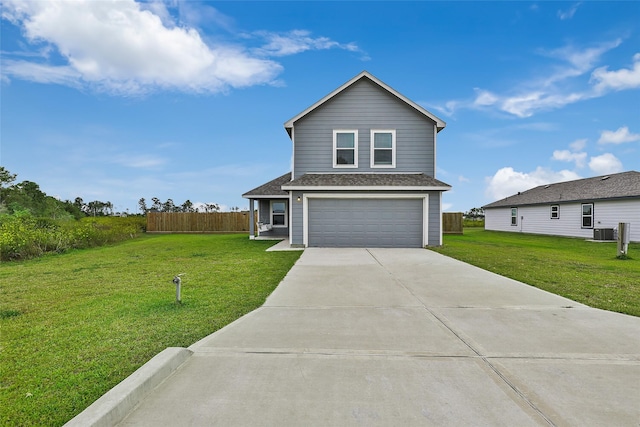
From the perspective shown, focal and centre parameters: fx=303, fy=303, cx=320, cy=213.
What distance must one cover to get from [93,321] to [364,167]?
37.5 feet

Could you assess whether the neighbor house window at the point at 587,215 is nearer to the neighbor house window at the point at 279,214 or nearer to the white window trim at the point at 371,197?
the white window trim at the point at 371,197

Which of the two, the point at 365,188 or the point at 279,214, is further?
the point at 279,214

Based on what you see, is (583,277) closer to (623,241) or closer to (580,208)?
(623,241)

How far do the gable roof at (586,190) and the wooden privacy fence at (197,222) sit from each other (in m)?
22.8

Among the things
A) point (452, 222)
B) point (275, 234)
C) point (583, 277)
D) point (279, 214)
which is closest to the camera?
point (583, 277)

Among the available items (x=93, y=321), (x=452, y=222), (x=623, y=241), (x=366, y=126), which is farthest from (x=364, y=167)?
(x=452, y=222)

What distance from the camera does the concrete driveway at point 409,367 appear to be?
215 cm

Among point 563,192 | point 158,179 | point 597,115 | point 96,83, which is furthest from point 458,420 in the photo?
point 563,192

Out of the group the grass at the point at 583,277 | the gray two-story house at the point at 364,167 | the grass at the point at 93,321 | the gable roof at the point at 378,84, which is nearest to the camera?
the grass at the point at 93,321

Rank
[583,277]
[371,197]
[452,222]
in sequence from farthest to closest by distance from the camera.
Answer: [452,222], [371,197], [583,277]

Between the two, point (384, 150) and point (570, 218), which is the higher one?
point (384, 150)

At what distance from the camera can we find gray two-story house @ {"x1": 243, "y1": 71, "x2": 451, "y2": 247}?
42.0 ft

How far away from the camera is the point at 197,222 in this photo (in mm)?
25375

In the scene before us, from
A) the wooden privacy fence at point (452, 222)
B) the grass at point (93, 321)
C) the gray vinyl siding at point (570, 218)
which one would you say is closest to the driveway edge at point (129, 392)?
the grass at point (93, 321)
